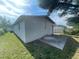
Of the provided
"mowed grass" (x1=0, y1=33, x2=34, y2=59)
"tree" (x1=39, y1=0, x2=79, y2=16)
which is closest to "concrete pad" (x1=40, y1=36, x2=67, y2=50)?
"mowed grass" (x1=0, y1=33, x2=34, y2=59)

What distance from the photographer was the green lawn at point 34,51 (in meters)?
4.49

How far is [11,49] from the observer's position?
5027mm

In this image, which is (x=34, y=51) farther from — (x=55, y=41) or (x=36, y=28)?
(x=36, y=28)

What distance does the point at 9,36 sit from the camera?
5910 millimetres

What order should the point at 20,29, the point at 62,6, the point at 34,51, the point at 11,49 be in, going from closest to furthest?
the point at 62,6 < the point at 34,51 < the point at 11,49 < the point at 20,29

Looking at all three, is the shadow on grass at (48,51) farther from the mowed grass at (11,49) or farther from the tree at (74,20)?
the tree at (74,20)

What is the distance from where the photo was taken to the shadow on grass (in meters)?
4.47

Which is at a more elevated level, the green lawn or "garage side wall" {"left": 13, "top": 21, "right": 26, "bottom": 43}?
"garage side wall" {"left": 13, "top": 21, "right": 26, "bottom": 43}

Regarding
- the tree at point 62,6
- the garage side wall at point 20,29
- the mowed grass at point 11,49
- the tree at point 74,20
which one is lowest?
the mowed grass at point 11,49

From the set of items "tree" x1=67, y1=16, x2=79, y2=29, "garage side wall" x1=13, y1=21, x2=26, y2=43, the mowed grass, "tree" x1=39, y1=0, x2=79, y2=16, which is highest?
"tree" x1=39, y1=0, x2=79, y2=16

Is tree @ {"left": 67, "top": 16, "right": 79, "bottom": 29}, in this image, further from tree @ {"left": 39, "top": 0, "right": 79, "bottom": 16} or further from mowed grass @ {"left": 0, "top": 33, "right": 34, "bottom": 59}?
mowed grass @ {"left": 0, "top": 33, "right": 34, "bottom": 59}

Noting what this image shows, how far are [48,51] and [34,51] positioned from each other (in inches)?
13.8

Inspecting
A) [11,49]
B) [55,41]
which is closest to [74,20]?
[55,41]

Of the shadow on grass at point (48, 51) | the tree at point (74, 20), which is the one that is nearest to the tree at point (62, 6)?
the tree at point (74, 20)
